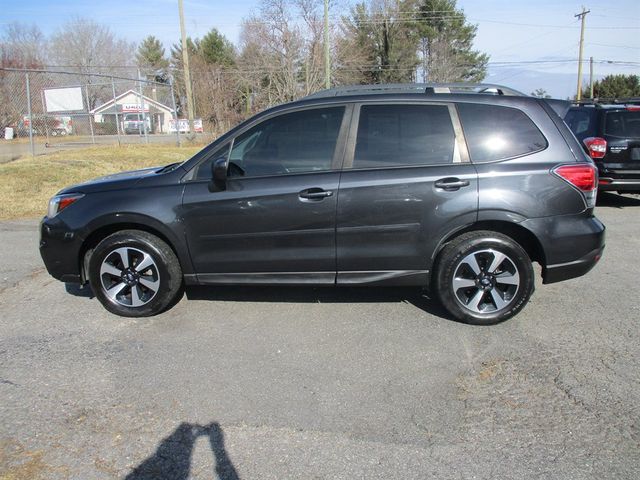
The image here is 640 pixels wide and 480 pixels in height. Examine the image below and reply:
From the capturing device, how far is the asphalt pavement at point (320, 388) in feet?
8.72

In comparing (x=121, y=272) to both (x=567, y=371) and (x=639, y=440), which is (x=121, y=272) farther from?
(x=639, y=440)

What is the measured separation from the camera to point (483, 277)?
4.23m

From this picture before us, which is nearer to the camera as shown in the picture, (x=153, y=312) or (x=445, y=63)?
(x=153, y=312)

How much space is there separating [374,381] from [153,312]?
2143mm

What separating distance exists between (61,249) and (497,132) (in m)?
3.82

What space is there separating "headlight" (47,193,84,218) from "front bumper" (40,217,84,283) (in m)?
0.08

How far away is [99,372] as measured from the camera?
361cm

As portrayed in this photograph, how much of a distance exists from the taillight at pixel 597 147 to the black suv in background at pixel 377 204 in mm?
5341

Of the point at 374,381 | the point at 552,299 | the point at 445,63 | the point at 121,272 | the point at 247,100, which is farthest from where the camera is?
the point at 445,63

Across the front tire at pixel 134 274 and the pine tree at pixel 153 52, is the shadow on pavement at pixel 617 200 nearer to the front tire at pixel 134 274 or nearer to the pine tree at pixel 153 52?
the front tire at pixel 134 274

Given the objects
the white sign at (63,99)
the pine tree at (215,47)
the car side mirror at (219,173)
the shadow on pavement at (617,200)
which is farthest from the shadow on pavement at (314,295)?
the pine tree at (215,47)

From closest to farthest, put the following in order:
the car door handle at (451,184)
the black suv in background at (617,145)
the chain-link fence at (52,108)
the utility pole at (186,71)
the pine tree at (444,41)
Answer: the car door handle at (451,184)
the black suv in background at (617,145)
the chain-link fence at (52,108)
the utility pole at (186,71)
the pine tree at (444,41)

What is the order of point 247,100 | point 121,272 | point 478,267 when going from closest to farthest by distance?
point 478,267 < point 121,272 < point 247,100

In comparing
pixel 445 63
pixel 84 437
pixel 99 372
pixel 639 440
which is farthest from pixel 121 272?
pixel 445 63
